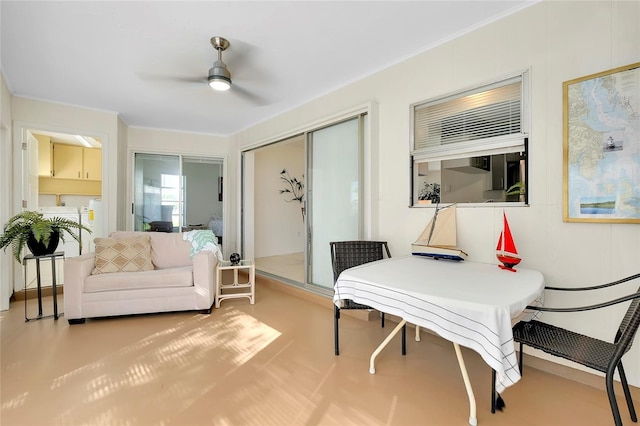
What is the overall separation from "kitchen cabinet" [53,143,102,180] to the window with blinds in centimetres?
624

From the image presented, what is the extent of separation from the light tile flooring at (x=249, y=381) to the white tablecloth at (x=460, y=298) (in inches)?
22.9

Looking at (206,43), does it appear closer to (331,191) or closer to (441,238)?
(331,191)

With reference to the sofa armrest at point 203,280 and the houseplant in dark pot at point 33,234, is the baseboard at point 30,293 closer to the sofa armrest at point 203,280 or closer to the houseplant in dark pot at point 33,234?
the houseplant in dark pot at point 33,234

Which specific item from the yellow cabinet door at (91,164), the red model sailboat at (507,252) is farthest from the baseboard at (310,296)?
the yellow cabinet door at (91,164)

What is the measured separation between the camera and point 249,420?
153 centimetres

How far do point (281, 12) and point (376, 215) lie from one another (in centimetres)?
191

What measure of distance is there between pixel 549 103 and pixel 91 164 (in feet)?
23.7

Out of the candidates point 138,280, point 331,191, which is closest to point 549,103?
point 331,191

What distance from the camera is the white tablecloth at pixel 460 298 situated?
3.84ft

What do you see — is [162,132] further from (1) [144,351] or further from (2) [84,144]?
(1) [144,351]

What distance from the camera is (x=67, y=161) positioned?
556 cm

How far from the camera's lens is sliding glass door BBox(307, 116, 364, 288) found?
318 centimetres

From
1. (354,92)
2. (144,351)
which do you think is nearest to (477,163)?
(354,92)

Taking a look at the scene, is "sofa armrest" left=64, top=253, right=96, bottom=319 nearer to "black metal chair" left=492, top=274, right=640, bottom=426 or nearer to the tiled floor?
Result: the tiled floor
